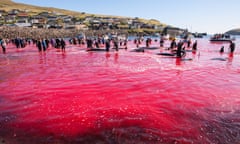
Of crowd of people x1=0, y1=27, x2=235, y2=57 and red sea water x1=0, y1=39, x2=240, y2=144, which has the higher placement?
crowd of people x1=0, y1=27, x2=235, y2=57

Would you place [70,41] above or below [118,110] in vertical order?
above

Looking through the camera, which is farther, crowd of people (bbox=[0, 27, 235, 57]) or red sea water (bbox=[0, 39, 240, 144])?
crowd of people (bbox=[0, 27, 235, 57])

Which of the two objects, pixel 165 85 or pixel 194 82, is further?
pixel 194 82

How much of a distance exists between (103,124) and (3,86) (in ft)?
26.2

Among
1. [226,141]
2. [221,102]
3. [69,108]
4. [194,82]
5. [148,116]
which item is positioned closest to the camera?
[226,141]

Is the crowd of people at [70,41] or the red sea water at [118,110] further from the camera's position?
the crowd of people at [70,41]

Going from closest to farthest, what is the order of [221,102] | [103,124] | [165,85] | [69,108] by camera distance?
[103,124] < [69,108] < [221,102] < [165,85]

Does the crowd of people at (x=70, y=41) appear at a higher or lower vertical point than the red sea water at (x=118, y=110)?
higher

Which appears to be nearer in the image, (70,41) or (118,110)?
(118,110)

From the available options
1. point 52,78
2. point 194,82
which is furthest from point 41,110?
point 194,82

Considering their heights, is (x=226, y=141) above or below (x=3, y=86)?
below

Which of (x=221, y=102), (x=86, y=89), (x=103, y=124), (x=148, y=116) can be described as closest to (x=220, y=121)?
(x=221, y=102)

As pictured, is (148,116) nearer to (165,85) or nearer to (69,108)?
(69,108)

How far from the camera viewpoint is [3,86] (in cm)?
1135
